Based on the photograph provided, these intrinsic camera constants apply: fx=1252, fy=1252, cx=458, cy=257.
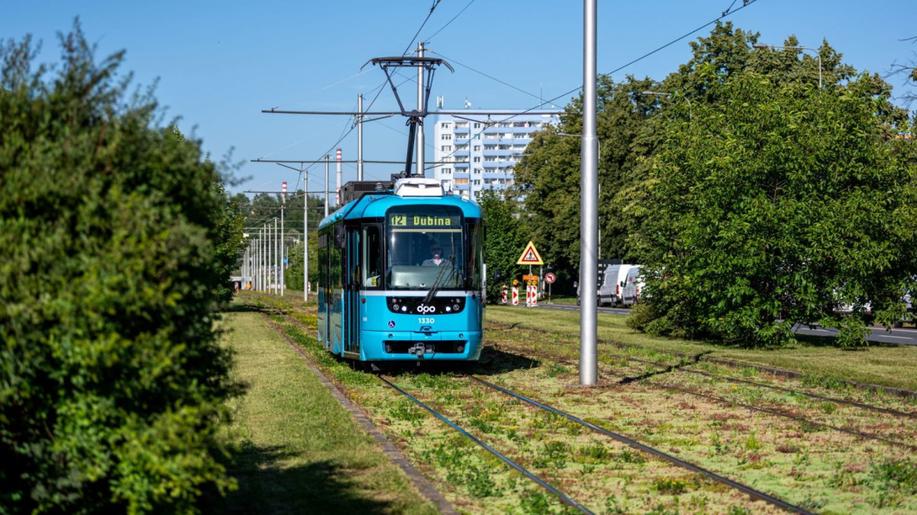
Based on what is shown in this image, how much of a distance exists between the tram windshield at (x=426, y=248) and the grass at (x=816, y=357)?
239 inches

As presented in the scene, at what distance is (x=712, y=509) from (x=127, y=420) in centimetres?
492

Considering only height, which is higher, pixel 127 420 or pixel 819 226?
pixel 819 226

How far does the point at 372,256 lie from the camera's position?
2125cm

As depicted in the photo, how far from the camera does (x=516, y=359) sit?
84.6 ft

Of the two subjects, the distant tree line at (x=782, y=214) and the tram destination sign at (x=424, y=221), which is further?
the distant tree line at (x=782, y=214)

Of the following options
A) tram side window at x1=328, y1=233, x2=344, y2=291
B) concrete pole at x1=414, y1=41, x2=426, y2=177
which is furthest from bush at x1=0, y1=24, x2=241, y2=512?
concrete pole at x1=414, y1=41, x2=426, y2=177

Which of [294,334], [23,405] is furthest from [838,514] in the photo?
[294,334]

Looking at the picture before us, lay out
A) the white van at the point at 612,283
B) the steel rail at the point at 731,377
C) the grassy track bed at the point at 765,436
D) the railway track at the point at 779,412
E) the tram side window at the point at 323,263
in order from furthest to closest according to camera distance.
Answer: the white van at the point at 612,283
the tram side window at the point at 323,263
the steel rail at the point at 731,377
the railway track at the point at 779,412
the grassy track bed at the point at 765,436

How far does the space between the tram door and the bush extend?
1512 cm

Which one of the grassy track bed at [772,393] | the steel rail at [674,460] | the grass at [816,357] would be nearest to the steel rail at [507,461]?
the steel rail at [674,460]

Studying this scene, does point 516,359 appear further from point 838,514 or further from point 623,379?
point 838,514

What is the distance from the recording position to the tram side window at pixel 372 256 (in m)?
21.0

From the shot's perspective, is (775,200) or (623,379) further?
(775,200)

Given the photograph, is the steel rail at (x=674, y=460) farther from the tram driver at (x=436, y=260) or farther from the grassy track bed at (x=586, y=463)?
the tram driver at (x=436, y=260)
